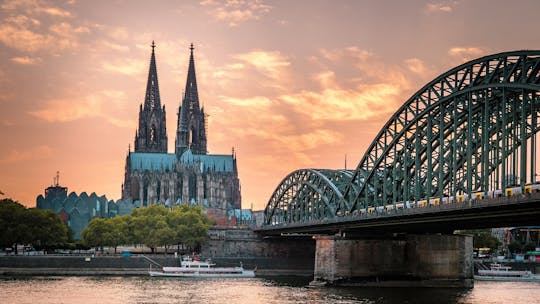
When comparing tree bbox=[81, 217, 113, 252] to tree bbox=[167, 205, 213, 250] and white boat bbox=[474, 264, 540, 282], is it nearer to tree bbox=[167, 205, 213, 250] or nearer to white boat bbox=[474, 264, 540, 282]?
tree bbox=[167, 205, 213, 250]

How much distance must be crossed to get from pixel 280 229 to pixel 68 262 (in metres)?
34.2

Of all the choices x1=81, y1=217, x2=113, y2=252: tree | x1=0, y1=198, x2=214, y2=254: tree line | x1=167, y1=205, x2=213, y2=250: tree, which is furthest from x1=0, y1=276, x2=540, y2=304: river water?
x1=81, y1=217, x2=113, y2=252: tree

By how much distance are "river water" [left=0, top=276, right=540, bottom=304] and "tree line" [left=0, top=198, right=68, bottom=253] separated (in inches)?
1238

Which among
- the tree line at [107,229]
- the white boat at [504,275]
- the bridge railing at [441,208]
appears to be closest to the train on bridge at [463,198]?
the bridge railing at [441,208]

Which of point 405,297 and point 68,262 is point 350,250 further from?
point 68,262

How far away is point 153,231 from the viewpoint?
179875 mm

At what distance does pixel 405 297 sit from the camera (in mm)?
96125

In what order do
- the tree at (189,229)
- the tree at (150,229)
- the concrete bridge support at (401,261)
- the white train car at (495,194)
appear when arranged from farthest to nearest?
the tree at (189,229) → the tree at (150,229) → the concrete bridge support at (401,261) → the white train car at (495,194)

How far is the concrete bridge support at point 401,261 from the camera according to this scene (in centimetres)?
11250

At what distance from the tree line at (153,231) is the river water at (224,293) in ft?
163

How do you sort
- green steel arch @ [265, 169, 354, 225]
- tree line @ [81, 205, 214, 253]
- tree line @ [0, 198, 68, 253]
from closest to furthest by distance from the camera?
green steel arch @ [265, 169, 354, 225], tree line @ [0, 198, 68, 253], tree line @ [81, 205, 214, 253]

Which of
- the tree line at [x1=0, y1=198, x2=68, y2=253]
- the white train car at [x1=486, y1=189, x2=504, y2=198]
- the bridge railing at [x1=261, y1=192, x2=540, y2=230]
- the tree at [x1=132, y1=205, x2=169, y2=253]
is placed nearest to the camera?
the bridge railing at [x1=261, y1=192, x2=540, y2=230]

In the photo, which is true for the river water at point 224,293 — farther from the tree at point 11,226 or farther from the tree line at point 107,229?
the tree line at point 107,229

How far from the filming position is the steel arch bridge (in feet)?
268
